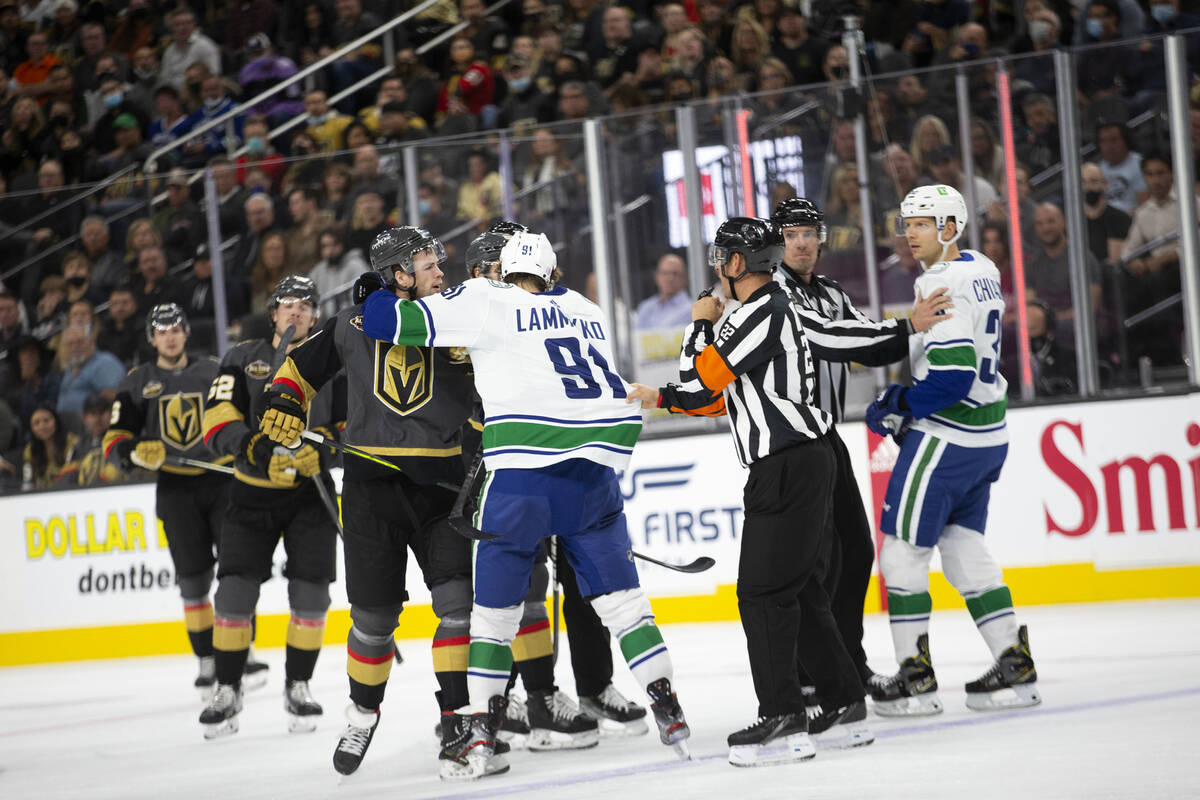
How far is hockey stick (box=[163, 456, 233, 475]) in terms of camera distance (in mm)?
5809

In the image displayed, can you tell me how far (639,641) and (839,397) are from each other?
104cm

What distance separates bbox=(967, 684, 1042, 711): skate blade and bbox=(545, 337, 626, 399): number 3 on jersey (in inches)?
61.6

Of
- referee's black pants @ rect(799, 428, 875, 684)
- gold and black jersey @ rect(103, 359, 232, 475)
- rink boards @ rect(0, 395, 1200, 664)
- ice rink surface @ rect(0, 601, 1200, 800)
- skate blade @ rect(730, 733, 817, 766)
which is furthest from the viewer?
rink boards @ rect(0, 395, 1200, 664)

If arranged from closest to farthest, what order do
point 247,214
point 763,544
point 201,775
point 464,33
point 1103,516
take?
point 763,544 → point 201,775 → point 1103,516 → point 247,214 → point 464,33

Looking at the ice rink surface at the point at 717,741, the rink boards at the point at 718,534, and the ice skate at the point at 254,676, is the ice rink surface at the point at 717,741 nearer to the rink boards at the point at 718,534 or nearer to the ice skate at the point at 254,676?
the ice skate at the point at 254,676

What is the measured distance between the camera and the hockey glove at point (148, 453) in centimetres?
584

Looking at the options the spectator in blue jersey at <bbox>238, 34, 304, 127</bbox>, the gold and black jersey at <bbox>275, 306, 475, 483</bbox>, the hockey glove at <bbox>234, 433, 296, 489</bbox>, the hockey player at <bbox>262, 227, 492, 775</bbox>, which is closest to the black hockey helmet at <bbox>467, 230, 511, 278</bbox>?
the hockey player at <bbox>262, 227, 492, 775</bbox>

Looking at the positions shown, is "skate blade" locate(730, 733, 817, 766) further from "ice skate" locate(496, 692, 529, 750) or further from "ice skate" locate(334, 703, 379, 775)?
"ice skate" locate(334, 703, 379, 775)

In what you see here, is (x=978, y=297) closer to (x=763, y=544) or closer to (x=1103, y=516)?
(x=763, y=544)

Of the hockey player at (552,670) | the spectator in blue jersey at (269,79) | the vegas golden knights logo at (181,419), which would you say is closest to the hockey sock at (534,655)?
the hockey player at (552,670)

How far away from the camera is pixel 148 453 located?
5844mm

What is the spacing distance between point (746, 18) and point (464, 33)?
224 cm

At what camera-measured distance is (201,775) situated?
4.54 m

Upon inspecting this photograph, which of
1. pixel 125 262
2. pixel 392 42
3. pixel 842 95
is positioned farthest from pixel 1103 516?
pixel 392 42
